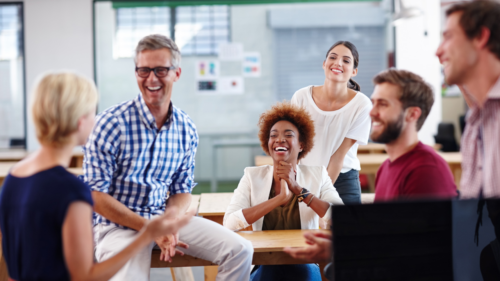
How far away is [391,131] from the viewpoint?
1343 mm

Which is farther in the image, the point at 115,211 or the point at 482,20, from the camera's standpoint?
the point at 115,211

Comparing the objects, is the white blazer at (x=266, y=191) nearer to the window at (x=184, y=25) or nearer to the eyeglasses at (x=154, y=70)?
the eyeglasses at (x=154, y=70)

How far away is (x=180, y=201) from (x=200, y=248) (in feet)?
1.06

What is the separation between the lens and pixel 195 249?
6.37 ft

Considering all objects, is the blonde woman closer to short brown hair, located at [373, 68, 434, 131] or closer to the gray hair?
the gray hair

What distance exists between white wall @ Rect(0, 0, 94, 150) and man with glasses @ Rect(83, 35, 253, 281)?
4.51 meters

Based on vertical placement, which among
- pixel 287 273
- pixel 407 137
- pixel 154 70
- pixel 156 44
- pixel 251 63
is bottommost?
pixel 287 273

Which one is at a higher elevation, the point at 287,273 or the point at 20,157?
the point at 20,157

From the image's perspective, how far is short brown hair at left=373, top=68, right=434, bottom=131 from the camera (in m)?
1.34

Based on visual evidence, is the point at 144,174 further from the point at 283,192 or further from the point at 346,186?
the point at 346,186

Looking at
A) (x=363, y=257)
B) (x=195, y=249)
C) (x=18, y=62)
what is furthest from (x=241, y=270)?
(x=18, y=62)

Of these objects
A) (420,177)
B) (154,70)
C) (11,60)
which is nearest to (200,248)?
(154,70)

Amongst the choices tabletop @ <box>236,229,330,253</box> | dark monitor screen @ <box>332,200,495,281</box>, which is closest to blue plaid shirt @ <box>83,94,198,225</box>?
tabletop @ <box>236,229,330,253</box>

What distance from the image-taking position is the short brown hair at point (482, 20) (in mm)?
1152
